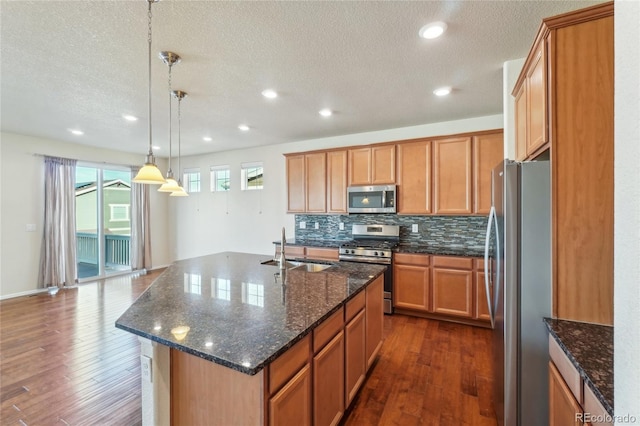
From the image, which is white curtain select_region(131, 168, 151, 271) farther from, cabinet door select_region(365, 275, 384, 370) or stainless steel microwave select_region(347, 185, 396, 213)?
cabinet door select_region(365, 275, 384, 370)

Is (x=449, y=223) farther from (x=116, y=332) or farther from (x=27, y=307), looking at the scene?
(x=27, y=307)

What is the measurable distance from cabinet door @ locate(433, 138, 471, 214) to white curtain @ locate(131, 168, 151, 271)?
5.94 metres

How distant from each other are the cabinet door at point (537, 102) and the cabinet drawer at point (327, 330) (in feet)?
5.00

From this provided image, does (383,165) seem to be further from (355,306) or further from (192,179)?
(192,179)

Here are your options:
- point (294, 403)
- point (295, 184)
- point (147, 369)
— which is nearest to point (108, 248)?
point (295, 184)

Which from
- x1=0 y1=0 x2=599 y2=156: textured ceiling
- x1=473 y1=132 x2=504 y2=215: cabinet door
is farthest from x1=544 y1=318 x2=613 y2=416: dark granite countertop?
x1=473 y1=132 x2=504 y2=215: cabinet door

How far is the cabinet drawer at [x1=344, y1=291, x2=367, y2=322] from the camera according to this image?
1.85 metres

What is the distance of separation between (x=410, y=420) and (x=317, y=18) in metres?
2.72

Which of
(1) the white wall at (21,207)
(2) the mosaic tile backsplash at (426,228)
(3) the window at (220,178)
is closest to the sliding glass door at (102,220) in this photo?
(1) the white wall at (21,207)

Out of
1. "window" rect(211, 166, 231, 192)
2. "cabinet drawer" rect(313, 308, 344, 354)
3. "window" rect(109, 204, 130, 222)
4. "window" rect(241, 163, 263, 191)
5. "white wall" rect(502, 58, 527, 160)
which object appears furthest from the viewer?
"window" rect(211, 166, 231, 192)

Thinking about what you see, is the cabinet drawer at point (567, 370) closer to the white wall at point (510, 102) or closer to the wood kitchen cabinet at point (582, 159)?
the wood kitchen cabinet at point (582, 159)

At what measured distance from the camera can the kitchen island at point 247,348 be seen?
1.10 m

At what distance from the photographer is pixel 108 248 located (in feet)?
19.6
